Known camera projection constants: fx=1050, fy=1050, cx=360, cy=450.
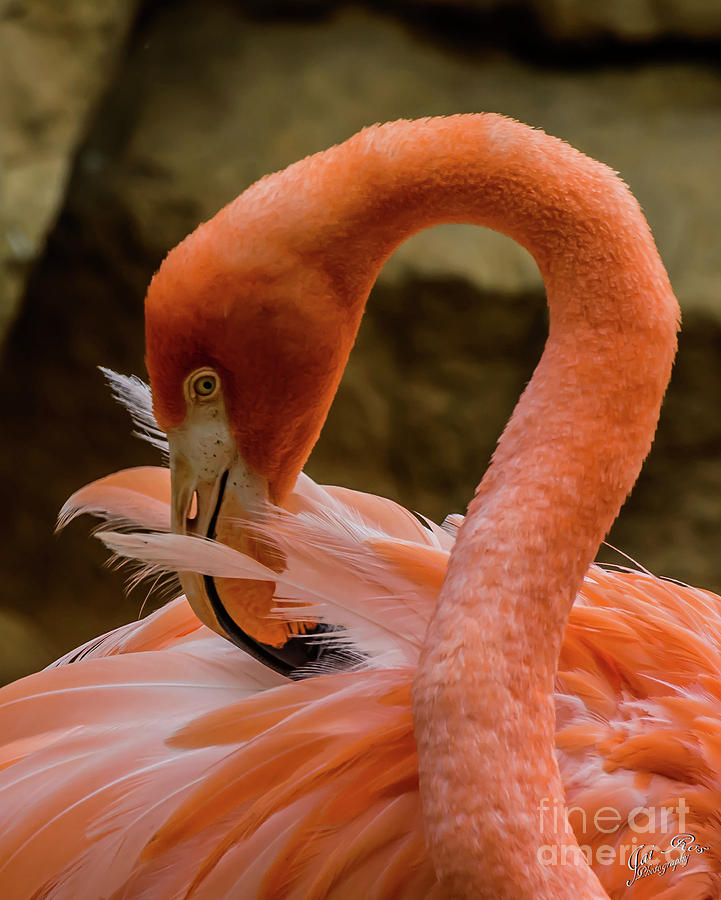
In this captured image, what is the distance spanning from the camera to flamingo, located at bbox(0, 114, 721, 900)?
3.74 feet

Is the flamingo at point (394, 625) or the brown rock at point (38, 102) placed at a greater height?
the brown rock at point (38, 102)

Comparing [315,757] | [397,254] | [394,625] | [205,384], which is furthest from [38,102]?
[315,757]

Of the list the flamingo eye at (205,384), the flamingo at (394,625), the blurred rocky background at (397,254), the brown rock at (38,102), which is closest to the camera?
the flamingo at (394,625)

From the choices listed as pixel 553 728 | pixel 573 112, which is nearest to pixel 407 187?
pixel 553 728

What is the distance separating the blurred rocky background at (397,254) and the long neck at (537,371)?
1603 mm

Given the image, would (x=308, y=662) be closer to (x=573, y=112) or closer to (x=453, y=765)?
(x=453, y=765)

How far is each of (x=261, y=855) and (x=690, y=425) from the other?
2041 millimetres

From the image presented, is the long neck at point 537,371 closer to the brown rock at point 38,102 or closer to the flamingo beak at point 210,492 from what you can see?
the flamingo beak at point 210,492

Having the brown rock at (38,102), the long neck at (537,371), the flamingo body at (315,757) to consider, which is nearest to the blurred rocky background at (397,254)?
the brown rock at (38,102)

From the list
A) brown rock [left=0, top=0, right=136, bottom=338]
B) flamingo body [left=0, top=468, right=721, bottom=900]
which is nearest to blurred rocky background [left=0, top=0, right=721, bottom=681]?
brown rock [left=0, top=0, right=136, bottom=338]

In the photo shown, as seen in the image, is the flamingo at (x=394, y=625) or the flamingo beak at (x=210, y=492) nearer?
the flamingo at (x=394, y=625)

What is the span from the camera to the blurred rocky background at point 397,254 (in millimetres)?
2834

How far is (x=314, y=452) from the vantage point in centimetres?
302

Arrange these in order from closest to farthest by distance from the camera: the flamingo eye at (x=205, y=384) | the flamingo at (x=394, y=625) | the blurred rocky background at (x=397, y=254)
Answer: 1. the flamingo at (x=394, y=625)
2. the flamingo eye at (x=205, y=384)
3. the blurred rocky background at (x=397, y=254)
